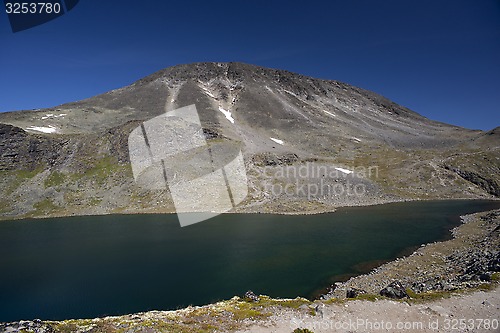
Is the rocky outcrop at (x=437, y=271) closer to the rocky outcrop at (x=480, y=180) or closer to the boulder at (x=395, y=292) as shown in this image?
the boulder at (x=395, y=292)

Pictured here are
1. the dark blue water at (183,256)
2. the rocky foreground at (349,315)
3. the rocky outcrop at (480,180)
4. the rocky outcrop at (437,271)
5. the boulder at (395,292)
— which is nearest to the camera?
the rocky foreground at (349,315)

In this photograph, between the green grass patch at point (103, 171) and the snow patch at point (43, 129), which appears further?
the snow patch at point (43, 129)

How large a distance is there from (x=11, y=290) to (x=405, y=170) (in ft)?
386

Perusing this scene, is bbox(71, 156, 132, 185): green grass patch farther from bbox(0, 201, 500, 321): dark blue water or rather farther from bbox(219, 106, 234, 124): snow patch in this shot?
bbox(219, 106, 234, 124): snow patch

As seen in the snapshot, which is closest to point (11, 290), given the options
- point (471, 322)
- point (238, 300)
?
point (238, 300)

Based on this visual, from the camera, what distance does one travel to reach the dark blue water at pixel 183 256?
3334 cm

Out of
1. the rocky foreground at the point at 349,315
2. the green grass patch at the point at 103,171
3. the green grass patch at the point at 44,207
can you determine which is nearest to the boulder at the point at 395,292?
the rocky foreground at the point at 349,315

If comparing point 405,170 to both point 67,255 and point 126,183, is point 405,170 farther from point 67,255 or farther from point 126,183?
point 67,255

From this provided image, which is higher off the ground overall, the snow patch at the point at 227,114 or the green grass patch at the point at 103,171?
the snow patch at the point at 227,114

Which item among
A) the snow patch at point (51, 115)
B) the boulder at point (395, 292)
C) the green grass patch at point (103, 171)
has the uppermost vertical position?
the snow patch at point (51, 115)

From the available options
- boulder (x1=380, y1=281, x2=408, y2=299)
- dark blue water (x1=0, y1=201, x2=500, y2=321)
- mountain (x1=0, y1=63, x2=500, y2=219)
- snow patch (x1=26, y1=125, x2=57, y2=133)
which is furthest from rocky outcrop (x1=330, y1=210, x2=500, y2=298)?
snow patch (x1=26, y1=125, x2=57, y2=133)

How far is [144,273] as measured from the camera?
40.0m

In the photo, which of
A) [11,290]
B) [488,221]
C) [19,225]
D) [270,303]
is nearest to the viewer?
[270,303]

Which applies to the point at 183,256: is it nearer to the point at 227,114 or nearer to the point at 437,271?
the point at 437,271
